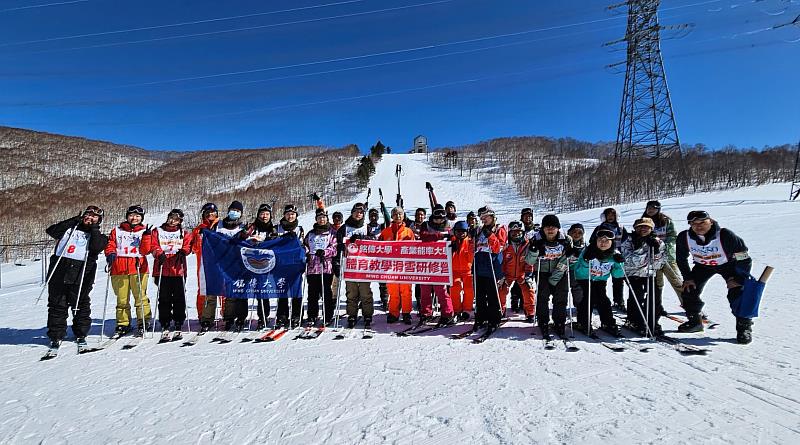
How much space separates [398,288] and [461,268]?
42.0 inches

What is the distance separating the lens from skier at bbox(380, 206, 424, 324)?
19.1 feet

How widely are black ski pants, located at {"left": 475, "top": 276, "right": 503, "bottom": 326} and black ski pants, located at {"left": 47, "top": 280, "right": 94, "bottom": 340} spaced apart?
538cm

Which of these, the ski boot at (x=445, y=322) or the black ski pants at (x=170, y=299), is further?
the ski boot at (x=445, y=322)

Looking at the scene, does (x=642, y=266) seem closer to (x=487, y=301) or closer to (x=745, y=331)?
(x=745, y=331)

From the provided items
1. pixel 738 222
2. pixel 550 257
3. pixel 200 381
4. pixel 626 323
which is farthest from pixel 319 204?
pixel 738 222

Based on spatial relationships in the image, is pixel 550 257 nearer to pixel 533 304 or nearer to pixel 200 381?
pixel 533 304

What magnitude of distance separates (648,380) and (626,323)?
2.08m

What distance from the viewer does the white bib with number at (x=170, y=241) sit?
17.3ft

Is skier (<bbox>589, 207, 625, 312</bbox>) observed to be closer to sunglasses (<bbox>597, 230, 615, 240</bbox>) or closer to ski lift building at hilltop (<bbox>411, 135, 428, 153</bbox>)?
sunglasses (<bbox>597, 230, 615, 240</bbox>)

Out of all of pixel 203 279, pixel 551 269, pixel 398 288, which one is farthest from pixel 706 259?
pixel 203 279

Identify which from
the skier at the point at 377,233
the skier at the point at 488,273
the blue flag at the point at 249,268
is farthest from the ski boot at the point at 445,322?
the blue flag at the point at 249,268

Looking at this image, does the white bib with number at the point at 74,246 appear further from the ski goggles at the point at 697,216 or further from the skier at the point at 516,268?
the ski goggles at the point at 697,216

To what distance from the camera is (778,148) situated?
3947 cm

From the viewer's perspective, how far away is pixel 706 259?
4699 mm
